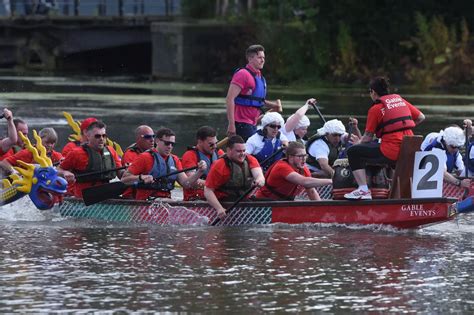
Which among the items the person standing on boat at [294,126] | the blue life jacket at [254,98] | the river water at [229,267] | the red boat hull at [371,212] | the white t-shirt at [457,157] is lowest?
the river water at [229,267]

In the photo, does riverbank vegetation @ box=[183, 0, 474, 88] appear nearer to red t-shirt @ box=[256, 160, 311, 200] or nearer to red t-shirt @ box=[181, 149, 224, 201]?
red t-shirt @ box=[181, 149, 224, 201]

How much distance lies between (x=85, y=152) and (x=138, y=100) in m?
23.6

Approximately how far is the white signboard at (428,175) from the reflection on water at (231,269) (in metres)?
0.48

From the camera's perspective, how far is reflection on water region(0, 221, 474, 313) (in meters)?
11.7

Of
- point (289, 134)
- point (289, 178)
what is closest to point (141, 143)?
point (289, 134)

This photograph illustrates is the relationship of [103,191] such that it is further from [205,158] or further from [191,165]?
[205,158]

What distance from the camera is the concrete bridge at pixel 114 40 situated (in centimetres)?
5334

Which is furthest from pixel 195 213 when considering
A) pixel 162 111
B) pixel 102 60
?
pixel 102 60

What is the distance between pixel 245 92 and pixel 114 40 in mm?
41130

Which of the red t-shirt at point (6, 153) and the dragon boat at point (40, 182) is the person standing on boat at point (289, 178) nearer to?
the dragon boat at point (40, 182)

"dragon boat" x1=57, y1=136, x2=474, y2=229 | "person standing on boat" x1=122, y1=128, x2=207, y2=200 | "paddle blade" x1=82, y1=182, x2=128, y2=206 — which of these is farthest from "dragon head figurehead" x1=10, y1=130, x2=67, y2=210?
"person standing on boat" x1=122, y1=128, x2=207, y2=200

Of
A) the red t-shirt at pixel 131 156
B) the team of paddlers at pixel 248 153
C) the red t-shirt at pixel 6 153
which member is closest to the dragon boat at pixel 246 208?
the team of paddlers at pixel 248 153

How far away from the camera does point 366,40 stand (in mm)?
49875

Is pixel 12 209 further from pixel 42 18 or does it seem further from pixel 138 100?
pixel 42 18
